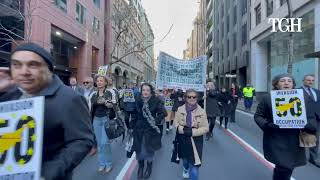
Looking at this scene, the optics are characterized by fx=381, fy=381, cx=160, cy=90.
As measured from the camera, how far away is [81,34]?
29.6 meters

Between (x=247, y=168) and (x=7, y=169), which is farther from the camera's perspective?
(x=247, y=168)

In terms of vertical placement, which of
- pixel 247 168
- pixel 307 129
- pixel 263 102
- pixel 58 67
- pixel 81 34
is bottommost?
pixel 247 168

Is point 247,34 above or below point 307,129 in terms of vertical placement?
above

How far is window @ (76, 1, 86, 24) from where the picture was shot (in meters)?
28.4

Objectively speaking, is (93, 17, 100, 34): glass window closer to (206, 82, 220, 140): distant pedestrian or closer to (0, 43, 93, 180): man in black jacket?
(206, 82, 220, 140): distant pedestrian

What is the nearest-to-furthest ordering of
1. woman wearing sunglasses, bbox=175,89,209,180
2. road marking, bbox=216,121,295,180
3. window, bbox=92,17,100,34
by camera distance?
1. woman wearing sunglasses, bbox=175,89,209,180
2. road marking, bbox=216,121,295,180
3. window, bbox=92,17,100,34

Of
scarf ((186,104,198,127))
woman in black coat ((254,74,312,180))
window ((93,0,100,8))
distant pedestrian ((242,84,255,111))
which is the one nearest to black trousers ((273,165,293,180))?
woman in black coat ((254,74,312,180))

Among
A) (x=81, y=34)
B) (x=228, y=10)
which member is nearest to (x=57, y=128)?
(x=81, y=34)

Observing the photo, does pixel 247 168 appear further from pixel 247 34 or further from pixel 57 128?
pixel 247 34

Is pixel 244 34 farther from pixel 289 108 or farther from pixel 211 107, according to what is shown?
pixel 289 108

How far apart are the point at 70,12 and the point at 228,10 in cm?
3224

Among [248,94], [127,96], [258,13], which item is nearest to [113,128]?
[127,96]

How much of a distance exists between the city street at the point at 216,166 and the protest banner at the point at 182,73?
63.0 inches

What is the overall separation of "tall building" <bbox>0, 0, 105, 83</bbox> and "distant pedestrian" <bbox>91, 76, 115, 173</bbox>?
10939mm
